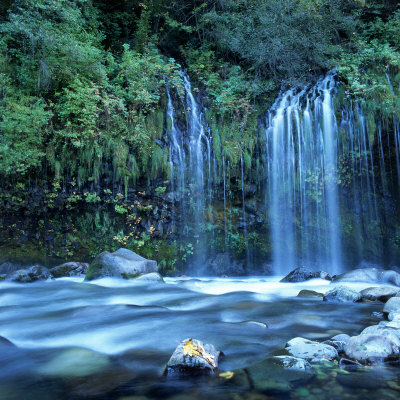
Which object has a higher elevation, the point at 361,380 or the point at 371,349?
the point at 371,349

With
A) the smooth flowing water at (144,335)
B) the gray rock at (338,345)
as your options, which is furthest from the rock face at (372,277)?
the gray rock at (338,345)

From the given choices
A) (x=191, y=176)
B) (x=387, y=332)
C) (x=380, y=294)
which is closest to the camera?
(x=387, y=332)

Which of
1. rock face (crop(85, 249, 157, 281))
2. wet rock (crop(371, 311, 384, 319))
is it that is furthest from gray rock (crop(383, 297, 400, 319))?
rock face (crop(85, 249, 157, 281))

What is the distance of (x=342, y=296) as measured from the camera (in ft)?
17.5

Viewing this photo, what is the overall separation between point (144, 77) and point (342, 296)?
9.14 meters

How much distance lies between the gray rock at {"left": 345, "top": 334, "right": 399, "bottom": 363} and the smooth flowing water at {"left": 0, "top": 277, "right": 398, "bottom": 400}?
0.45 feet

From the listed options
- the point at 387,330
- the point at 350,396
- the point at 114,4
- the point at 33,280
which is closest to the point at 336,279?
the point at 387,330

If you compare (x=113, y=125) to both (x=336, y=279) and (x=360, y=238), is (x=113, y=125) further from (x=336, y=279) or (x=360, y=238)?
(x=360, y=238)

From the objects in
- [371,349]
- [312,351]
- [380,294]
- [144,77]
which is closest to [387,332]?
[371,349]

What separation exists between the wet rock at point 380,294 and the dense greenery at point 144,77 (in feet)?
20.3

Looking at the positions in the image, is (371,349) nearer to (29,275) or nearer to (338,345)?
(338,345)

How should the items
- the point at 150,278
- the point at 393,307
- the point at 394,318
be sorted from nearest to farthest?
the point at 394,318 < the point at 393,307 < the point at 150,278

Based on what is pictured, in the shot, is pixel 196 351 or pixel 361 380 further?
pixel 196 351

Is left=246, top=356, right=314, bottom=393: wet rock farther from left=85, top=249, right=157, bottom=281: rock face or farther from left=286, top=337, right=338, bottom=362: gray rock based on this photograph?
left=85, top=249, right=157, bottom=281: rock face
